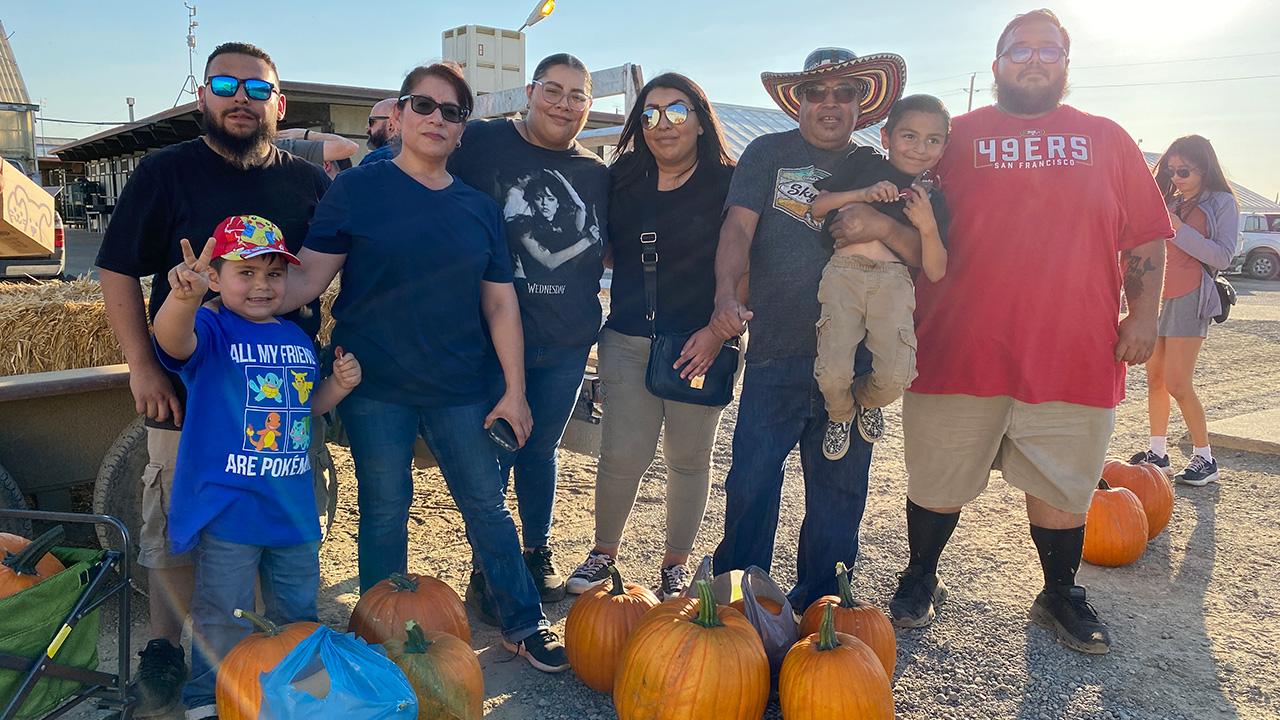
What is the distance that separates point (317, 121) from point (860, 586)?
15.4 meters

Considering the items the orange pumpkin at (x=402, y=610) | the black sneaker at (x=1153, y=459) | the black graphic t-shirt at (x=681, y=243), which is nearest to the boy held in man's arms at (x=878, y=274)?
the black graphic t-shirt at (x=681, y=243)

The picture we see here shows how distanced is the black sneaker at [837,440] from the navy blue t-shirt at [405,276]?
1471 millimetres

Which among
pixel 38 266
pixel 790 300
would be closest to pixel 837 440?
pixel 790 300

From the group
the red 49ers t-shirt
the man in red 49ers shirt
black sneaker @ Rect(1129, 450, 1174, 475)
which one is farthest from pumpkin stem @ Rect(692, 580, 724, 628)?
black sneaker @ Rect(1129, 450, 1174, 475)

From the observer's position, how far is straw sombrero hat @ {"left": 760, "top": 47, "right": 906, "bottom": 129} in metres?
3.39

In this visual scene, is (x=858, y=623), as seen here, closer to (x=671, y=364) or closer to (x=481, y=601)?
(x=671, y=364)

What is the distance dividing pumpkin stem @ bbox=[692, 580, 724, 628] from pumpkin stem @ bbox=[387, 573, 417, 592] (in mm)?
1034

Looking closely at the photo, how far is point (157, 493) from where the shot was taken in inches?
119

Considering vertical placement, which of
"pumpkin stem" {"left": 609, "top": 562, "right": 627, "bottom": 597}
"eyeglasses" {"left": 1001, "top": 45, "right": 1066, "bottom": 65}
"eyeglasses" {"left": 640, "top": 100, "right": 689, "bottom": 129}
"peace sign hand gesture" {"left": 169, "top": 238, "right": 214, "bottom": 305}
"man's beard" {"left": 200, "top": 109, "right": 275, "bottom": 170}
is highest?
"eyeglasses" {"left": 1001, "top": 45, "right": 1066, "bottom": 65}

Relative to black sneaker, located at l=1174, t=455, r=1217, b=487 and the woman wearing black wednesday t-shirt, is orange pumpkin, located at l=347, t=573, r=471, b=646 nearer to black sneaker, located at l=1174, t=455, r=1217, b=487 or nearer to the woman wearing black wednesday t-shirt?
the woman wearing black wednesday t-shirt

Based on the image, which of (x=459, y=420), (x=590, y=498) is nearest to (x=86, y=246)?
(x=590, y=498)

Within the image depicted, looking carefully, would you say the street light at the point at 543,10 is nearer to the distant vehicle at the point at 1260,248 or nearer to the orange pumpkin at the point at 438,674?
the orange pumpkin at the point at 438,674

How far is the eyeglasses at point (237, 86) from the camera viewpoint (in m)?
3.06

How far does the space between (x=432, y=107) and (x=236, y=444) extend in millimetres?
1342
